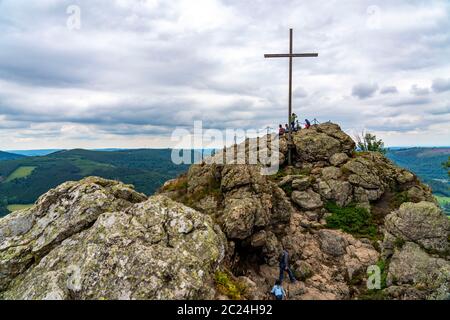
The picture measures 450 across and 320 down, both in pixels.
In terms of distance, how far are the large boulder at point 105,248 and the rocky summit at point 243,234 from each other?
2.0 inches

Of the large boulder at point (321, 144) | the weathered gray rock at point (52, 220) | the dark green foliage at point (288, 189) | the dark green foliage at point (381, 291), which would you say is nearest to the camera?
the weathered gray rock at point (52, 220)

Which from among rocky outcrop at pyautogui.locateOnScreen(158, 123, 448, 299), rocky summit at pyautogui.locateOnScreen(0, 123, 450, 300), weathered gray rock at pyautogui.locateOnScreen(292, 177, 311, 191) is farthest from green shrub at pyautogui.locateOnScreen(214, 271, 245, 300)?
weathered gray rock at pyautogui.locateOnScreen(292, 177, 311, 191)

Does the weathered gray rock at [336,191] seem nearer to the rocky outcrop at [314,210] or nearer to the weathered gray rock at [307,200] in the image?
the rocky outcrop at [314,210]

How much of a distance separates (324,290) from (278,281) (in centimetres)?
377

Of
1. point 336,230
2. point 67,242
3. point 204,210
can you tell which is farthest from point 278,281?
point 67,242

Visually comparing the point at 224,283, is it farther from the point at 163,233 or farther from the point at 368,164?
the point at 368,164

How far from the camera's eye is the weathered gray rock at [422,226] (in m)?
20.7

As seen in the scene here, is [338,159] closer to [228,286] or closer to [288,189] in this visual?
[288,189]

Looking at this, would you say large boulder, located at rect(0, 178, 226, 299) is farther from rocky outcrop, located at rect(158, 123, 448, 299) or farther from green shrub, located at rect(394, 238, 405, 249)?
green shrub, located at rect(394, 238, 405, 249)

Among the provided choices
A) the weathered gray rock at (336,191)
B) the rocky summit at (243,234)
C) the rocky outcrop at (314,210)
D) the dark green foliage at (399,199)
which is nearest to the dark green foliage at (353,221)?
the rocky summit at (243,234)

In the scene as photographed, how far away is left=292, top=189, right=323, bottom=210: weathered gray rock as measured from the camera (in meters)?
28.9

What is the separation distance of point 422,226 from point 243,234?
39.0ft

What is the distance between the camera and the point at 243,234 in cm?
2112

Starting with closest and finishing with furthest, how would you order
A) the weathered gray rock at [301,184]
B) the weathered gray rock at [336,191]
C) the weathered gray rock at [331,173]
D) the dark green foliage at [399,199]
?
the dark green foliage at [399,199] < the weathered gray rock at [336,191] < the weathered gray rock at [301,184] < the weathered gray rock at [331,173]
